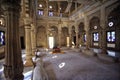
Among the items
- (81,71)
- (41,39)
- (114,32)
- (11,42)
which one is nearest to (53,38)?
(41,39)

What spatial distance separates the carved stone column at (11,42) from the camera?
3137 millimetres

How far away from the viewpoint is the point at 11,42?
323cm

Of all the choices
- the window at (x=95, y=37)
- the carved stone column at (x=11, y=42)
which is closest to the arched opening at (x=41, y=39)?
the window at (x=95, y=37)

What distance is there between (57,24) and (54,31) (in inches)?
139

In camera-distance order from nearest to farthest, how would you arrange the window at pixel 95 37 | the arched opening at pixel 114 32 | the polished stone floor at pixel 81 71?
the polished stone floor at pixel 81 71 → the arched opening at pixel 114 32 → the window at pixel 95 37

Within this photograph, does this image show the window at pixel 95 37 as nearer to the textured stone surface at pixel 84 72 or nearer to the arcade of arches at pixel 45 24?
the arcade of arches at pixel 45 24

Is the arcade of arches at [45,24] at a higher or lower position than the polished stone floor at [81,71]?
higher

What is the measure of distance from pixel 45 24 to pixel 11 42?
723 inches

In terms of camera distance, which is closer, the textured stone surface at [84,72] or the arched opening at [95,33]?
the textured stone surface at [84,72]

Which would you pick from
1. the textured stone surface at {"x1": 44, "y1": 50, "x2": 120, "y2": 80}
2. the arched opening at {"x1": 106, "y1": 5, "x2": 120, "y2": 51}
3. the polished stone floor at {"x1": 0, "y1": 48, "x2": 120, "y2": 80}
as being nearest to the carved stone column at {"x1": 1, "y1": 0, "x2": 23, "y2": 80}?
the polished stone floor at {"x1": 0, "y1": 48, "x2": 120, "y2": 80}

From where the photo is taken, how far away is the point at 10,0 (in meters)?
3.10

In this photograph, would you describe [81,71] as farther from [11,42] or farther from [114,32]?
[114,32]

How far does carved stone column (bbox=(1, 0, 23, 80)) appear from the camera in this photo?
3.14m

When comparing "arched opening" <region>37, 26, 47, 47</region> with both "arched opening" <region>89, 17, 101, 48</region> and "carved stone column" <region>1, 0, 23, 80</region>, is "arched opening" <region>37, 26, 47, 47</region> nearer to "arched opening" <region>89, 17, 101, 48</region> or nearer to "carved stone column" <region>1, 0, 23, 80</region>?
"arched opening" <region>89, 17, 101, 48</region>
